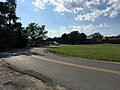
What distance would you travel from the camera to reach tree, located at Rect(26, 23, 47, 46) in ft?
349

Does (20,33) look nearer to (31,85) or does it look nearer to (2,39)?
(2,39)

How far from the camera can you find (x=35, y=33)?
108312 mm

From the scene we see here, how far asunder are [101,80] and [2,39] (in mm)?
46408

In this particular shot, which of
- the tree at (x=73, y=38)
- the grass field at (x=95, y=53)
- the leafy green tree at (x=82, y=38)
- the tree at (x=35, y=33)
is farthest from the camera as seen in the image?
the leafy green tree at (x=82, y=38)

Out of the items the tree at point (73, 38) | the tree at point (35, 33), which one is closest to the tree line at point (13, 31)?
the tree at point (35, 33)

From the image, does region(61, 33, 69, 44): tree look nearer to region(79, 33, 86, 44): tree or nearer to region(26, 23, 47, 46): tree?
region(79, 33, 86, 44): tree

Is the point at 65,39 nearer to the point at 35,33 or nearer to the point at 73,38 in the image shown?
the point at 73,38

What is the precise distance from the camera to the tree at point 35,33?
106m

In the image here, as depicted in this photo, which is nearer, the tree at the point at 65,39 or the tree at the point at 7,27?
the tree at the point at 7,27

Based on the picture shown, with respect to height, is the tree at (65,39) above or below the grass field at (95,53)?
above

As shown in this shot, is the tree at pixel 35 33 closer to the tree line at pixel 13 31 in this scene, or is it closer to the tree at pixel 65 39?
the tree line at pixel 13 31

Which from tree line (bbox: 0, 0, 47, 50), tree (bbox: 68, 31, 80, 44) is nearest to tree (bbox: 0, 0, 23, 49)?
tree line (bbox: 0, 0, 47, 50)

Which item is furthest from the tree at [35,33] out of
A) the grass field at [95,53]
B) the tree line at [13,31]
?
the grass field at [95,53]

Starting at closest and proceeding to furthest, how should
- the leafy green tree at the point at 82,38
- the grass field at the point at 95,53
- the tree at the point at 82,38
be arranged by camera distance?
the grass field at the point at 95,53, the leafy green tree at the point at 82,38, the tree at the point at 82,38
